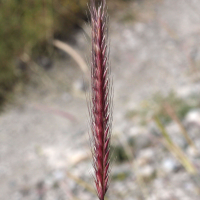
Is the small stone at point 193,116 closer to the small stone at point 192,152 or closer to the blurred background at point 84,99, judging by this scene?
the blurred background at point 84,99

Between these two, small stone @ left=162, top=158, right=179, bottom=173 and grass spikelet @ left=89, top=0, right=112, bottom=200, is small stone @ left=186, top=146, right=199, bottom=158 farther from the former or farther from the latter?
grass spikelet @ left=89, top=0, right=112, bottom=200

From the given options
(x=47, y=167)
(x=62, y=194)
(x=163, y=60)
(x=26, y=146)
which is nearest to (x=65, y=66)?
(x=163, y=60)

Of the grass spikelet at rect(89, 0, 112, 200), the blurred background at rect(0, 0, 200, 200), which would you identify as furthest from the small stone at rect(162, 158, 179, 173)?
the grass spikelet at rect(89, 0, 112, 200)

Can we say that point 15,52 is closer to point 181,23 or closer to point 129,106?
point 129,106

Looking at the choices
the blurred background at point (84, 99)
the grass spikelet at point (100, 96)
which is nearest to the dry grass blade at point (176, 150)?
the blurred background at point (84, 99)

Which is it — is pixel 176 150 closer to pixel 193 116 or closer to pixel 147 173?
pixel 147 173

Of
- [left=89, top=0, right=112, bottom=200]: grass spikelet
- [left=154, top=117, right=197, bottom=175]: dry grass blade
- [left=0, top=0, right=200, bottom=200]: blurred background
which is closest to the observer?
[left=89, top=0, right=112, bottom=200]: grass spikelet
